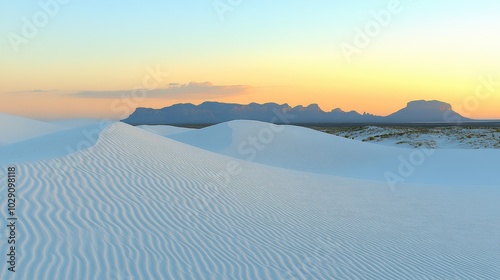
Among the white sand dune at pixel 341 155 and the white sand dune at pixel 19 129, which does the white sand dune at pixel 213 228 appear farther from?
the white sand dune at pixel 19 129

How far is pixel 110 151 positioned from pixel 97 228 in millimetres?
6061

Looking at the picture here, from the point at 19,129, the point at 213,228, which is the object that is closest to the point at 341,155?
the point at 213,228

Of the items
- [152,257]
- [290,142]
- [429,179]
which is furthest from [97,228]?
[290,142]

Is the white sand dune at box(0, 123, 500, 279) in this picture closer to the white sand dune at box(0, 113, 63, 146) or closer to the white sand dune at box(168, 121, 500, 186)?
the white sand dune at box(168, 121, 500, 186)

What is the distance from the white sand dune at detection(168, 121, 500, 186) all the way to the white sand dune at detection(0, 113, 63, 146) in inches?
456

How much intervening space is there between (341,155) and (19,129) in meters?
24.0

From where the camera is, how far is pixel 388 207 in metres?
12.5

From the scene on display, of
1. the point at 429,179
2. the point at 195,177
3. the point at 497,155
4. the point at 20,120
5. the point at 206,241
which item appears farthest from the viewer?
the point at 20,120

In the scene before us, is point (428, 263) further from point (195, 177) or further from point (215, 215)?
point (195, 177)

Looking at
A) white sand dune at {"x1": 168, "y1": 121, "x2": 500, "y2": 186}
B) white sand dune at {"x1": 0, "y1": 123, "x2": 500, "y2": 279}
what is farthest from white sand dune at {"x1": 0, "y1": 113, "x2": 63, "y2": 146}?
white sand dune at {"x1": 0, "y1": 123, "x2": 500, "y2": 279}

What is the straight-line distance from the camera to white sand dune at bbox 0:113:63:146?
28766mm

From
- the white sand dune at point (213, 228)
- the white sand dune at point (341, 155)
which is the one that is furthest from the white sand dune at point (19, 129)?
the white sand dune at point (213, 228)

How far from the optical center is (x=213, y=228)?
7992mm

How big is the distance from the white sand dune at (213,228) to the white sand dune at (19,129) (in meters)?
18.9
